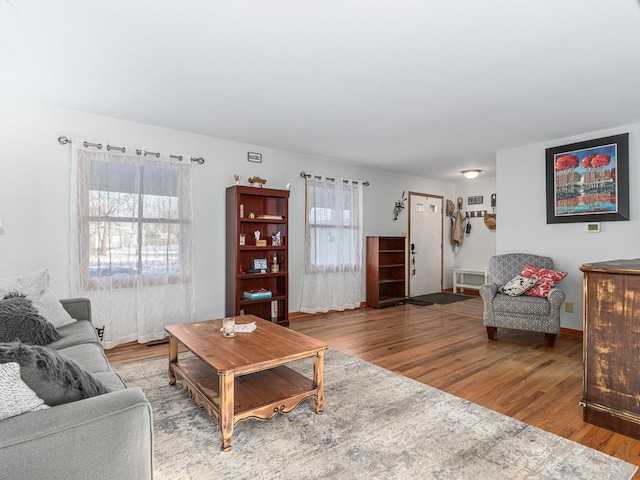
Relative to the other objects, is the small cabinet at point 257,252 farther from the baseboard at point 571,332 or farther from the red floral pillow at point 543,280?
the baseboard at point 571,332

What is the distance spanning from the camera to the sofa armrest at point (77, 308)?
2842 millimetres

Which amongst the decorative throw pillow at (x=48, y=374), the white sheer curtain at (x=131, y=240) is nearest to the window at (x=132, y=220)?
the white sheer curtain at (x=131, y=240)

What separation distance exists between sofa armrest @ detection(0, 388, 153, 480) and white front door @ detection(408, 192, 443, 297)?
6.09m

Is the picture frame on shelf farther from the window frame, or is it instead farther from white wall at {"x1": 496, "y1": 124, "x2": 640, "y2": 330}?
→ white wall at {"x1": 496, "y1": 124, "x2": 640, "y2": 330}

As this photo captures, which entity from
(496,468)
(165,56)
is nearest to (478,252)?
(496,468)

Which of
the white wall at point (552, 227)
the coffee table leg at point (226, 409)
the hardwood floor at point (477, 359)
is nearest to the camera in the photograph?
the coffee table leg at point (226, 409)

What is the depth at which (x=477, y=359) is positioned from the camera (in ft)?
10.9

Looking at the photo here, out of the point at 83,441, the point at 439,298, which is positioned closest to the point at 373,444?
the point at 83,441

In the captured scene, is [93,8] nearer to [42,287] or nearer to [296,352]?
[42,287]

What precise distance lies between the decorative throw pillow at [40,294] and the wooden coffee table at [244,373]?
0.84 meters

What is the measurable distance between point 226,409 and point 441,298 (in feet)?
18.3

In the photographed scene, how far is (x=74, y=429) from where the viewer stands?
100 centimetres

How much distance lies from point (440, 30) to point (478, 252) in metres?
6.00

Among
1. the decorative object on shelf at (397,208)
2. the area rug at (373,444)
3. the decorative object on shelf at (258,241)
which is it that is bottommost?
the area rug at (373,444)
